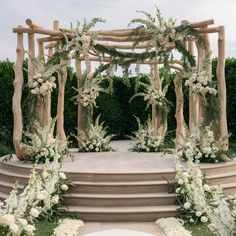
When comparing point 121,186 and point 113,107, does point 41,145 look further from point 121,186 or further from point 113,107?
point 113,107

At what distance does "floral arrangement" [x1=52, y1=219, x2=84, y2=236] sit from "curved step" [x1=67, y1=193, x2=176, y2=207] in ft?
1.65

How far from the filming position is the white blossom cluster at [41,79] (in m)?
9.06

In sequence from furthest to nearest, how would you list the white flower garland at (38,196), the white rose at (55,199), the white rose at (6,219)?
the white rose at (55,199) → the white flower garland at (38,196) → the white rose at (6,219)

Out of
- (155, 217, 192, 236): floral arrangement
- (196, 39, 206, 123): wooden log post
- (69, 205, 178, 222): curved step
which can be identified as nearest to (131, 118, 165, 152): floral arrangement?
(196, 39, 206, 123): wooden log post

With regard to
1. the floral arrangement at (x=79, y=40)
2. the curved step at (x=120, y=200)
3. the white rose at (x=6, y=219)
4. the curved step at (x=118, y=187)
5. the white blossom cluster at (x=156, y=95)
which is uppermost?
the floral arrangement at (x=79, y=40)

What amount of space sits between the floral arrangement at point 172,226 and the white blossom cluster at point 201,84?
2.97 meters

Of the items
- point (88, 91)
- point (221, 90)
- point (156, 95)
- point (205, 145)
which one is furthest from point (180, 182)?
point (156, 95)

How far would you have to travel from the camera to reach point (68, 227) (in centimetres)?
648

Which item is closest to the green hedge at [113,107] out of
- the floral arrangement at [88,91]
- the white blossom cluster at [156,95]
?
the white blossom cluster at [156,95]

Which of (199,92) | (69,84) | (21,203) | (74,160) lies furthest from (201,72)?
(69,84)

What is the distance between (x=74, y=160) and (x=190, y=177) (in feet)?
9.69

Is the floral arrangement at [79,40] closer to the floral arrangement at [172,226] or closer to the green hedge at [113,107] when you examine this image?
the green hedge at [113,107]

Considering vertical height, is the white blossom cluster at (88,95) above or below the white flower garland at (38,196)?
above

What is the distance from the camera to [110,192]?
7.46 m
